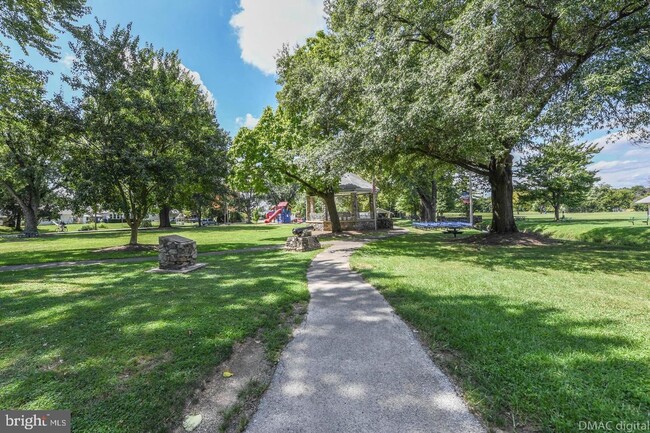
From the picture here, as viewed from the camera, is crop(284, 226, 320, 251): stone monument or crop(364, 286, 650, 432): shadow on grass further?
→ crop(284, 226, 320, 251): stone monument

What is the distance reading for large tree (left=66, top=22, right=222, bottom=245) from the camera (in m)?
11.0

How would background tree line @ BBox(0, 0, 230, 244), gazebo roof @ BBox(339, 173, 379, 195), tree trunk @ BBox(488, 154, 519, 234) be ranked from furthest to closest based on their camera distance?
gazebo roof @ BBox(339, 173, 379, 195) < tree trunk @ BBox(488, 154, 519, 234) < background tree line @ BBox(0, 0, 230, 244)

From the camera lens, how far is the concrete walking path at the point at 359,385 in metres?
2.06

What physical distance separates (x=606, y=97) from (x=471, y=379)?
773cm

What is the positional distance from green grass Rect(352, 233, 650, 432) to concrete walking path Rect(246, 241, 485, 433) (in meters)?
0.31

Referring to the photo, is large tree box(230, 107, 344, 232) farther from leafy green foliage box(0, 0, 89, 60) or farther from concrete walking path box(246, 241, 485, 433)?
concrete walking path box(246, 241, 485, 433)

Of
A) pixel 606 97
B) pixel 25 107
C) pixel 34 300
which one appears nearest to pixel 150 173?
pixel 25 107

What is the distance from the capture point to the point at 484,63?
772cm

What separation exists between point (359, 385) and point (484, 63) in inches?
351

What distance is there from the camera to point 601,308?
4160 millimetres

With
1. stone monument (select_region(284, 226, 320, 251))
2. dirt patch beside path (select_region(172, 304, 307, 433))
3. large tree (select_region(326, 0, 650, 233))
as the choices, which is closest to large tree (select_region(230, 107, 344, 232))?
stone monument (select_region(284, 226, 320, 251))

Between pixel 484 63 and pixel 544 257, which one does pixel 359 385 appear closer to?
pixel 484 63

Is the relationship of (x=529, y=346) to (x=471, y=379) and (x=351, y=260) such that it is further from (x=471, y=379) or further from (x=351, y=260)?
(x=351, y=260)

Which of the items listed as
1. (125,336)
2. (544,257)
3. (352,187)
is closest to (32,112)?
(125,336)
